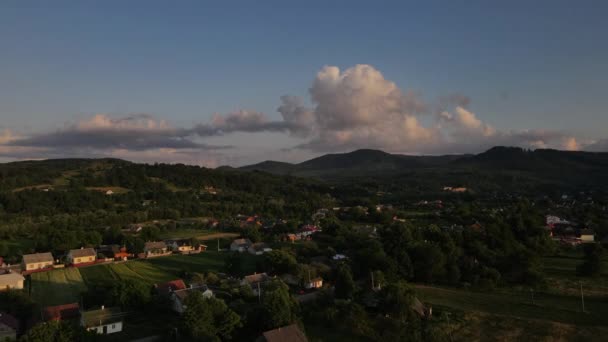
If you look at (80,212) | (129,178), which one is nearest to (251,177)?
(129,178)

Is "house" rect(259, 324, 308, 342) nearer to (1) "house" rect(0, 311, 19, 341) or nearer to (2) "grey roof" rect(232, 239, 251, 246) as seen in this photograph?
(1) "house" rect(0, 311, 19, 341)

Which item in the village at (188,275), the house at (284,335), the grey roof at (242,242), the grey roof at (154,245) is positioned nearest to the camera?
the house at (284,335)

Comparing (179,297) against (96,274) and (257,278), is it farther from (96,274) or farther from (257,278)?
(96,274)

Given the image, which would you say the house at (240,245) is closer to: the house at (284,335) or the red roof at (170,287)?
the red roof at (170,287)

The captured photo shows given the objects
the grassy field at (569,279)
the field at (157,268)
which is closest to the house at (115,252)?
the field at (157,268)

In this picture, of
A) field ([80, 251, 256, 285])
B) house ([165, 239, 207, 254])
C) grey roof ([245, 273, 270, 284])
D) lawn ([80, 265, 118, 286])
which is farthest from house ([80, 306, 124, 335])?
house ([165, 239, 207, 254])

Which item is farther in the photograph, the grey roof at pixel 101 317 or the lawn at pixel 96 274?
the lawn at pixel 96 274

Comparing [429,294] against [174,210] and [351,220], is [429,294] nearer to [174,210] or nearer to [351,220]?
[351,220]
